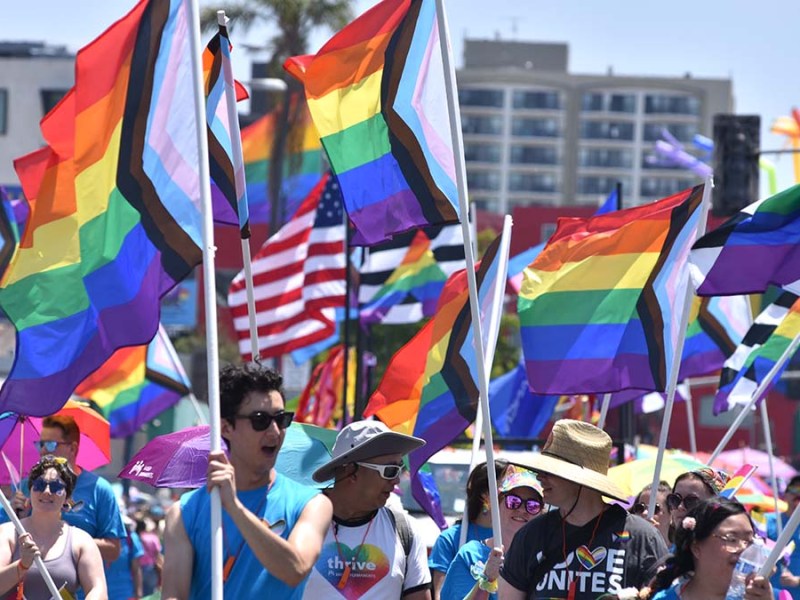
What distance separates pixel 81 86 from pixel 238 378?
110 inches

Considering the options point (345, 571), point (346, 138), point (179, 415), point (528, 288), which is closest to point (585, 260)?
point (528, 288)

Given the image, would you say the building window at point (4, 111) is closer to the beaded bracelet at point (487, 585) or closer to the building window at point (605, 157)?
the beaded bracelet at point (487, 585)

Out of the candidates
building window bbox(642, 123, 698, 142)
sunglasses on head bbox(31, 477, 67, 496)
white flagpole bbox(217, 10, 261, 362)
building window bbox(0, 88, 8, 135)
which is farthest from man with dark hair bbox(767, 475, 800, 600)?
building window bbox(642, 123, 698, 142)

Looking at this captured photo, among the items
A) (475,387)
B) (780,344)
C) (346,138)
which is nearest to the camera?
(346,138)

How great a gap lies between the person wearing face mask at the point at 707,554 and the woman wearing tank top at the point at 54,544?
315 cm

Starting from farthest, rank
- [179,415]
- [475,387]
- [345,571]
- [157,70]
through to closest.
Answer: [179,415], [475,387], [157,70], [345,571]

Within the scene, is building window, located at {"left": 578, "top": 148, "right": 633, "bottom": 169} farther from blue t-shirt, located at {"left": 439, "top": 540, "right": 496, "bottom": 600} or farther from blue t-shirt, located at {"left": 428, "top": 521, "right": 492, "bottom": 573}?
blue t-shirt, located at {"left": 439, "top": 540, "right": 496, "bottom": 600}

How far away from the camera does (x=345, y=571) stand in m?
6.09

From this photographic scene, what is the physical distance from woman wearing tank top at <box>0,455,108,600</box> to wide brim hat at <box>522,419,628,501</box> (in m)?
2.50

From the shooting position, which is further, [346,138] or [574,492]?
[346,138]

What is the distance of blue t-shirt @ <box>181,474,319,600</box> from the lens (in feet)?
16.8

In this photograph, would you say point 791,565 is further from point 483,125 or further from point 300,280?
point 483,125

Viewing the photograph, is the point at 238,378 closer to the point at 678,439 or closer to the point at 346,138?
the point at 346,138

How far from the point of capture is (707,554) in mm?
5676
